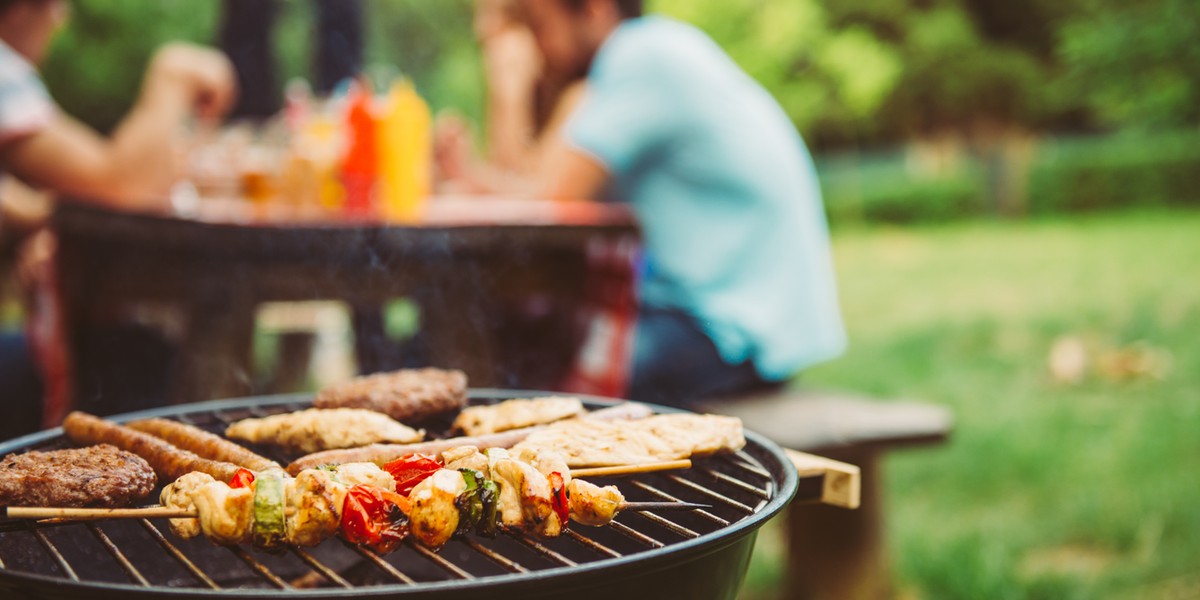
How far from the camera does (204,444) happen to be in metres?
1.78

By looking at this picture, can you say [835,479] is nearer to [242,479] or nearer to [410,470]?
[410,470]

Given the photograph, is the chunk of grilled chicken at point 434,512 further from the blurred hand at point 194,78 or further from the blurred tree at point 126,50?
the blurred tree at point 126,50

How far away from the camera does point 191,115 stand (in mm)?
4516

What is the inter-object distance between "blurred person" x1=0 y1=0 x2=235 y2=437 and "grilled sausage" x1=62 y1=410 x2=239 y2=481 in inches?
76.1

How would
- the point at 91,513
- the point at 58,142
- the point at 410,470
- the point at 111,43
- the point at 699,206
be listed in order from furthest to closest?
the point at 111,43 → the point at 58,142 → the point at 699,206 → the point at 410,470 → the point at 91,513

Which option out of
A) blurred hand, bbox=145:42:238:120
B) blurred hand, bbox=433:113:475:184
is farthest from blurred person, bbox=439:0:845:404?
blurred hand, bbox=145:42:238:120

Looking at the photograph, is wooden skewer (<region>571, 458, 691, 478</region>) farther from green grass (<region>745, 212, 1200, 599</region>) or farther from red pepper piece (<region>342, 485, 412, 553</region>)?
green grass (<region>745, 212, 1200, 599</region>)

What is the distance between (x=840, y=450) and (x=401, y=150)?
200cm

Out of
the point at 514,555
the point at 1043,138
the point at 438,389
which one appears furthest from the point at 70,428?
the point at 1043,138

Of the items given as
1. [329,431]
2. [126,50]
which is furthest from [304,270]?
[126,50]

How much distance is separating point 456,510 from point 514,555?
0.70m

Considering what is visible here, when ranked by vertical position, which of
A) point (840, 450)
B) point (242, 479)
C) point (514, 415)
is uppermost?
point (242, 479)

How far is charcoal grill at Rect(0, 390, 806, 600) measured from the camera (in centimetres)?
125

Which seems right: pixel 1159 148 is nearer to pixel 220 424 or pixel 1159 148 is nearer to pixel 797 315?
pixel 797 315
